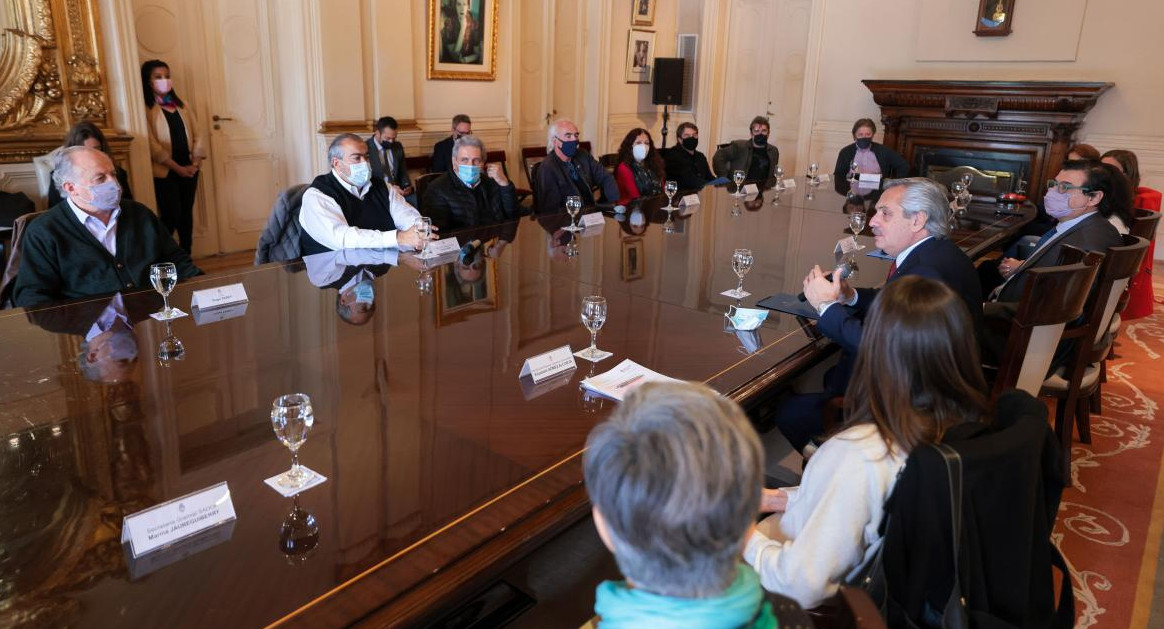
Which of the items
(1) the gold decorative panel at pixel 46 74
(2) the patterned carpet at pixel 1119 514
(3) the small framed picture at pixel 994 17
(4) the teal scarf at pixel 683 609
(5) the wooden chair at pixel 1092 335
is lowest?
(2) the patterned carpet at pixel 1119 514

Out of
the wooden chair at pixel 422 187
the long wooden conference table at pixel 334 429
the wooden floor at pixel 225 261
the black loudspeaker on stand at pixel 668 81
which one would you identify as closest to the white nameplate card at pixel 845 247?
the long wooden conference table at pixel 334 429

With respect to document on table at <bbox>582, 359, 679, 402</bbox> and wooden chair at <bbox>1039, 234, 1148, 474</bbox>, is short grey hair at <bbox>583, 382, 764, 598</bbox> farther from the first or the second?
wooden chair at <bbox>1039, 234, 1148, 474</bbox>

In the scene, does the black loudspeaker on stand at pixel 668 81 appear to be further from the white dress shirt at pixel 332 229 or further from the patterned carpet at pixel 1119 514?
the white dress shirt at pixel 332 229

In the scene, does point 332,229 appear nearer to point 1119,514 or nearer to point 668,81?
point 1119,514

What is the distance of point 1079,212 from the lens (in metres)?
3.29

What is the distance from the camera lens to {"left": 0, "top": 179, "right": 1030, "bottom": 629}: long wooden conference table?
1063mm

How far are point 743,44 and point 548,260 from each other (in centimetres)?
704

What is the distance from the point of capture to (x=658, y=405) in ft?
2.65

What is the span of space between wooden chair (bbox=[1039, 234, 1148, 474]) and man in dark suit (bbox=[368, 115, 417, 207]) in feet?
15.2

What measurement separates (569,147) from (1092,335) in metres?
2.95

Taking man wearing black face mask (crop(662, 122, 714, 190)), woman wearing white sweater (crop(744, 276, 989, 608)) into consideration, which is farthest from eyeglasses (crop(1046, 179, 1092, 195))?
man wearing black face mask (crop(662, 122, 714, 190))

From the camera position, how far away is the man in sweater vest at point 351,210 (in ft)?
10.4

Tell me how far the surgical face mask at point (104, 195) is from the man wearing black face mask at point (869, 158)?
4914 millimetres

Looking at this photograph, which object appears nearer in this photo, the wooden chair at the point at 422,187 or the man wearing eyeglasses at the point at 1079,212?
the man wearing eyeglasses at the point at 1079,212
